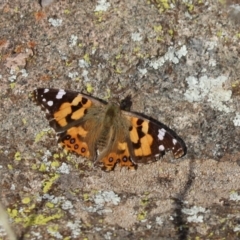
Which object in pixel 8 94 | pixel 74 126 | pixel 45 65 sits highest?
pixel 45 65

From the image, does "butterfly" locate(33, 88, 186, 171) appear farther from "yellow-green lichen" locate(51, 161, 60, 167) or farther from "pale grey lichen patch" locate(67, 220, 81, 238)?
"pale grey lichen patch" locate(67, 220, 81, 238)

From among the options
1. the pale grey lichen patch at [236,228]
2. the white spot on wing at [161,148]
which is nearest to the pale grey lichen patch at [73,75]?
the white spot on wing at [161,148]

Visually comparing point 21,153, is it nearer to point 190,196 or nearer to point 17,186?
point 17,186

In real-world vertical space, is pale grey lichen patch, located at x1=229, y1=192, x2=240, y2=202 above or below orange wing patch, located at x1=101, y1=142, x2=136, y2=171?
below

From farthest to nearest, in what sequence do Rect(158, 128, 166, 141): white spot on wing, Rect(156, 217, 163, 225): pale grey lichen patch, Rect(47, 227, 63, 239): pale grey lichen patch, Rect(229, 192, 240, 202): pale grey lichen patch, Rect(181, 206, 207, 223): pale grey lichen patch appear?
1. Rect(47, 227, 63, 239): pale grey lichen patch
2. Rect(156, 217, 163, 225): pale grey lichen patch
3. Rect(181, 206, 207, 223): pale grey lichen patch
4. Rect(229, 192, 240, 202): pale grey lichen patch
5. Rect(158, 128, 166, 141): white spot on wing

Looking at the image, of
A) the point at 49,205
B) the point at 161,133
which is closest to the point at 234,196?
the point at 161,133

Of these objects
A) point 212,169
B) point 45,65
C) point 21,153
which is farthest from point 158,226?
point 45,65

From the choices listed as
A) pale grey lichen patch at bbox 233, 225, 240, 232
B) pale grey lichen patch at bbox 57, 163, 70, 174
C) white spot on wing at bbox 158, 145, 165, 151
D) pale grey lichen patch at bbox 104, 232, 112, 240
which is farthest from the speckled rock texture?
pale grey lichen patch at bbox 104, 232, 112, 240
